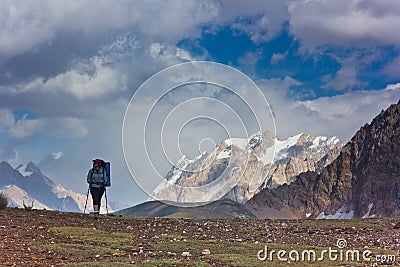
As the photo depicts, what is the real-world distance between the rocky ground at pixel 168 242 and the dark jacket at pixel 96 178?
239cm

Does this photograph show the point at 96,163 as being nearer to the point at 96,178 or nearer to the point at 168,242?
the point at 96,178

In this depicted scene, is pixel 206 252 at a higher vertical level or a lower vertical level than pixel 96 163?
lower

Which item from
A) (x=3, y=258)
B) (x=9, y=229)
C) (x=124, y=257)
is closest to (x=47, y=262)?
(x=3, y=258)

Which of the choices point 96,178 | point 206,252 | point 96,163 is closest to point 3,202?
point 96,178

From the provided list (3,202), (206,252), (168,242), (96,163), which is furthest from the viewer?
(3,202)

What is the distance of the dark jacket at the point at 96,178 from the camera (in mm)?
28266

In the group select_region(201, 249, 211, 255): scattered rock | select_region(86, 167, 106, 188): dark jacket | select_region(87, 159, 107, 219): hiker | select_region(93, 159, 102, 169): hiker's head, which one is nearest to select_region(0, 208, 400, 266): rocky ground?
select_region(201, 249, 211, 255): scattered rock

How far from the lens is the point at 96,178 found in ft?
92.9

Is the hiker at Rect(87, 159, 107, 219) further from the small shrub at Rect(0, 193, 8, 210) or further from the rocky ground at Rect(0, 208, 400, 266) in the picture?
the small shrub at Rect(0, 193, 8, 210)

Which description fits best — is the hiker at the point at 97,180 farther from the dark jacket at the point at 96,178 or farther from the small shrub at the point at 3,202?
the small shrub at the point at 3,202

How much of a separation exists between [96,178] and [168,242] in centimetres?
1065

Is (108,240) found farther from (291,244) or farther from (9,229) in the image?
(291,244)

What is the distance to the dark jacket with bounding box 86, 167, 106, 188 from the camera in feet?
92.7

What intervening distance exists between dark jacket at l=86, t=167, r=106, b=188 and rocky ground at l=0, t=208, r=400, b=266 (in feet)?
7.83
